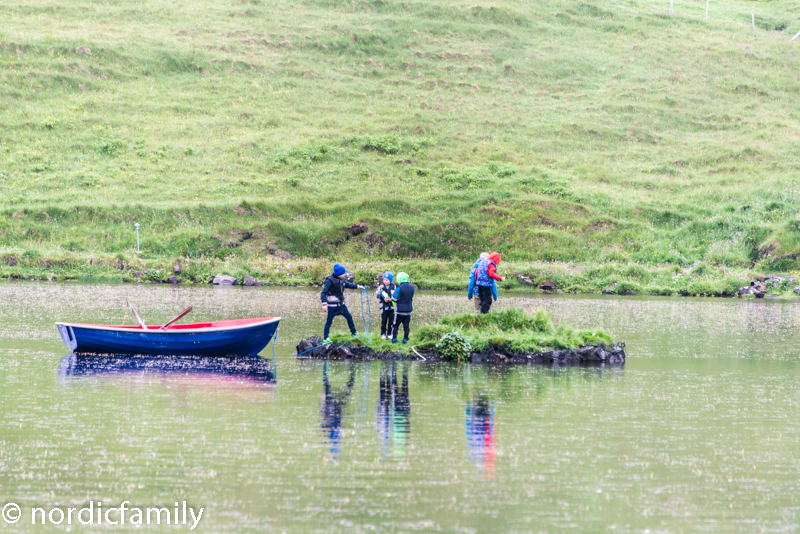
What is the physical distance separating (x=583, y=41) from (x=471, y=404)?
9298 centimetres

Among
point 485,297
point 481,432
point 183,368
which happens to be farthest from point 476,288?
point 481,432

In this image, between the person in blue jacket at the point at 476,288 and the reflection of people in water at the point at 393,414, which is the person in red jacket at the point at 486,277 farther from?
the reflection of people in water at the point at 393,414

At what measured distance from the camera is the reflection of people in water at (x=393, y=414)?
45.8 feet

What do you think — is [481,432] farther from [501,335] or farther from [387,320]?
[387,320]

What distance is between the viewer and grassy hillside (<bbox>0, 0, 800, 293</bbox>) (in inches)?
2053

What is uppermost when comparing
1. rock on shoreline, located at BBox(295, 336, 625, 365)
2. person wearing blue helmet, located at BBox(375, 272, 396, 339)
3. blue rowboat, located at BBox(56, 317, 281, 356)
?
person wearing blue helmet, located at BBox(375, 272, 396, 339)

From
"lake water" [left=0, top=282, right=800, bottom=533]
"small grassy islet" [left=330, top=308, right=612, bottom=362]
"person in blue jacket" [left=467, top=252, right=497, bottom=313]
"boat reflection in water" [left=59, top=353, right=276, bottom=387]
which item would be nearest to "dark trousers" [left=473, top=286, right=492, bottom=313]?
"person in blue jacket" [left=467, top=252, right=497, bottom=313]

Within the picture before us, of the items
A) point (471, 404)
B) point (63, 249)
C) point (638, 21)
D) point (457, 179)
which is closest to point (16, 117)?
point (63, 249)

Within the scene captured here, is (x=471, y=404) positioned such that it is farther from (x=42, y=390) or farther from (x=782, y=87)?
(x=782, y=87)

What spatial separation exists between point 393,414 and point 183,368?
313 inches

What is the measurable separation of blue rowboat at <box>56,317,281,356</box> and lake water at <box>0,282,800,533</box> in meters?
1.17

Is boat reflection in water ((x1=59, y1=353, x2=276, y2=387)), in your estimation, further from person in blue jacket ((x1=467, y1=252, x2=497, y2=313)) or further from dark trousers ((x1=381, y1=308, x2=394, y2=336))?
person in blue jacket ((x1=467, y1=252, x2=497, y2=313))

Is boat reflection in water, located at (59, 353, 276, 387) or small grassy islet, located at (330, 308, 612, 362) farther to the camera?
small grassy islet, located at (330, 308, 612, 362)

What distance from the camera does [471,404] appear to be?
17500mm
